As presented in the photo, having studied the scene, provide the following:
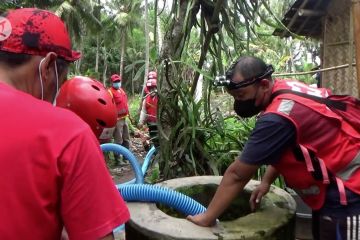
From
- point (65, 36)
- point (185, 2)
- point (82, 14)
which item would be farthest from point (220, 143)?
point (82, 14)

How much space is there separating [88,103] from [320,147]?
129 centimetres

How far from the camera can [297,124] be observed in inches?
86.4

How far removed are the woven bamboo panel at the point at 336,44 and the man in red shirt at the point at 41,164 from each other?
671 centimetres

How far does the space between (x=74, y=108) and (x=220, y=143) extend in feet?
8.91

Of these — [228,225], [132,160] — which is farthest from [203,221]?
[132,160]

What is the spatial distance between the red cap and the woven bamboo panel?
261 inches

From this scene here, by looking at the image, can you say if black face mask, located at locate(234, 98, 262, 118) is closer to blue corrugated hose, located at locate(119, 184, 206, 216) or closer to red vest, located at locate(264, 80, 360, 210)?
red vest, located at locate(264, 80, 360, 210)

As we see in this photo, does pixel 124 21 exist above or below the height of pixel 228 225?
above

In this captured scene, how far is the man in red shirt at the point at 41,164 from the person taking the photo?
118 centimetres

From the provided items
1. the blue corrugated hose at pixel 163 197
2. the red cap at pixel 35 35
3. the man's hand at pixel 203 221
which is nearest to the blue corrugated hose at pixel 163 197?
the blue corrugated hose at pixel 163 197

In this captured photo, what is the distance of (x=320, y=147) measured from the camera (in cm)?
226

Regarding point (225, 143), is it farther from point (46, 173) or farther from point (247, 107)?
point (46, 173)

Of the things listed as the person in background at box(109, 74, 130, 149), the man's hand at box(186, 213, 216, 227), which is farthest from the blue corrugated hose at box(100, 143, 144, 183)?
the person in background at box(109, 74, 130, 149)

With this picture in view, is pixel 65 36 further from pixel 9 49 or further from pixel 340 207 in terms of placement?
pixel 340 207
